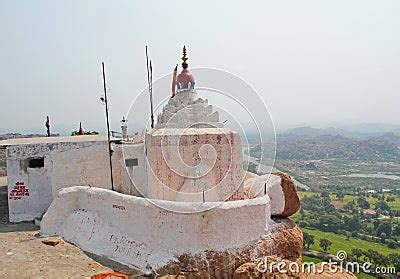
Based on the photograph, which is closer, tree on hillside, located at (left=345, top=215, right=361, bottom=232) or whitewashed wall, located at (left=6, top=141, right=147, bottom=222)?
whitewashed wall, located at (left=6, top=141, right=147, bottom=222)

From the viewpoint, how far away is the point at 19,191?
619 inches

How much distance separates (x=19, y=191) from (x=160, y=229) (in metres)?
6.93

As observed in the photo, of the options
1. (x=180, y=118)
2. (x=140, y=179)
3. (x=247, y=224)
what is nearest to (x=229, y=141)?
(x=180, y=118)

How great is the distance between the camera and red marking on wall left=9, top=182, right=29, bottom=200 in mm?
15664

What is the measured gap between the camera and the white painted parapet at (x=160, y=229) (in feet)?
38.0

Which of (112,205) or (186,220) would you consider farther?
(112,205)

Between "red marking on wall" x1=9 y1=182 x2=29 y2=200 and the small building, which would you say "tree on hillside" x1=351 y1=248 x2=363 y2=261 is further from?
"red marking on wall" x1=9 y1=182 x2=29 y2=200

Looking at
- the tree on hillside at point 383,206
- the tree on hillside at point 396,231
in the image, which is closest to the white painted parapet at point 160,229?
the tree on hillside at point 396,231

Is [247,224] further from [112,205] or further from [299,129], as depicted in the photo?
[299,129]

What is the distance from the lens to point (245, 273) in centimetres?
1138

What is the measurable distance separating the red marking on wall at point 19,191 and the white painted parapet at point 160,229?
3167mm

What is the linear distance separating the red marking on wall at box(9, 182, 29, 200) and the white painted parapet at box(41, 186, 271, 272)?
3.17 m

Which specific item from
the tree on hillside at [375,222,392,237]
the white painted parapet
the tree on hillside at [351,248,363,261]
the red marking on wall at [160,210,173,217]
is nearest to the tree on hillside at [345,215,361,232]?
the tree on hillside at [375,222,392,237]

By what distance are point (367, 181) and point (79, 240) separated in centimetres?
9833
